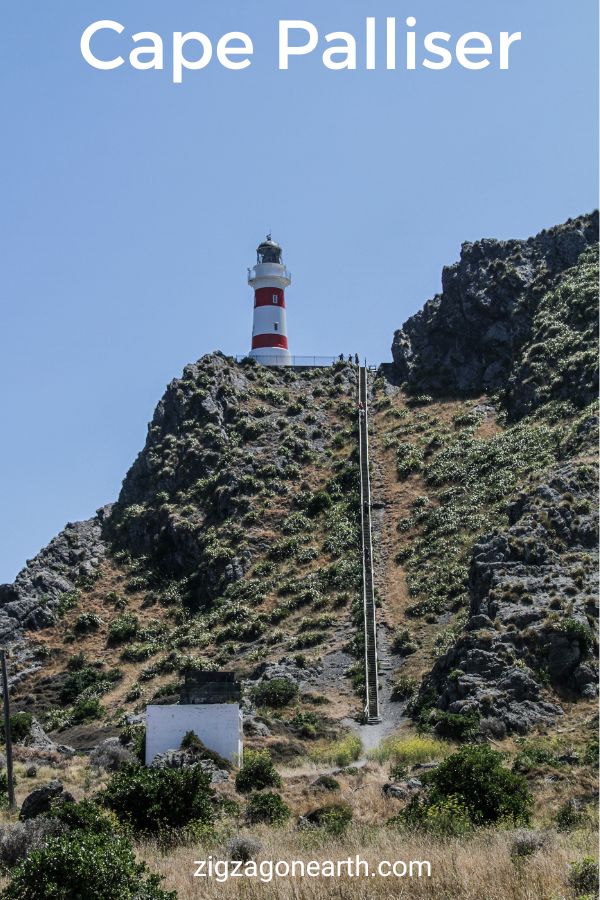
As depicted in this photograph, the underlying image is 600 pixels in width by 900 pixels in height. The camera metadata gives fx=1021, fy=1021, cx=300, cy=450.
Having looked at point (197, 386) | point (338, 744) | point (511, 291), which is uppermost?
point (511, 291)

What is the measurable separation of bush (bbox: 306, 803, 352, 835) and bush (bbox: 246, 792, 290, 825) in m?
0.79

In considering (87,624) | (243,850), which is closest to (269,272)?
(87,624)

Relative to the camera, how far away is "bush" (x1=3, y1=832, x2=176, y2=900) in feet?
59.0

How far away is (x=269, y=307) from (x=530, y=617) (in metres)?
52.9

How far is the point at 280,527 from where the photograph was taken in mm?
74125

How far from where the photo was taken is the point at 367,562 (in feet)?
220

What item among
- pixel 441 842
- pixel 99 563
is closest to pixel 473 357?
pixel 99 563

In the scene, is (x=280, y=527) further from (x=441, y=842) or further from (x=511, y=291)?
(x=441, y=842)

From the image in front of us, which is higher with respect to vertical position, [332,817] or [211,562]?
[211,562]

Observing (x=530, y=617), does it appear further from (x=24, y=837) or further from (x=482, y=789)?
(x=24, y=837)

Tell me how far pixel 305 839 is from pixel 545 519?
34194 millimetres

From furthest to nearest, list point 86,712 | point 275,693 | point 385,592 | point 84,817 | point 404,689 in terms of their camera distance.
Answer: point 385,592, point 86,712, point 275,693, point 404,689, point 84,817

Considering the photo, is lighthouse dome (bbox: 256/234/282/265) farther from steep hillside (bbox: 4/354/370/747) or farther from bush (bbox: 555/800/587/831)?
bush (bbox: 555/800/587/831)

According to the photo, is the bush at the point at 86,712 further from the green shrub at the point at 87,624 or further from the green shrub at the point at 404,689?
the green shrub at the point at 404,689
